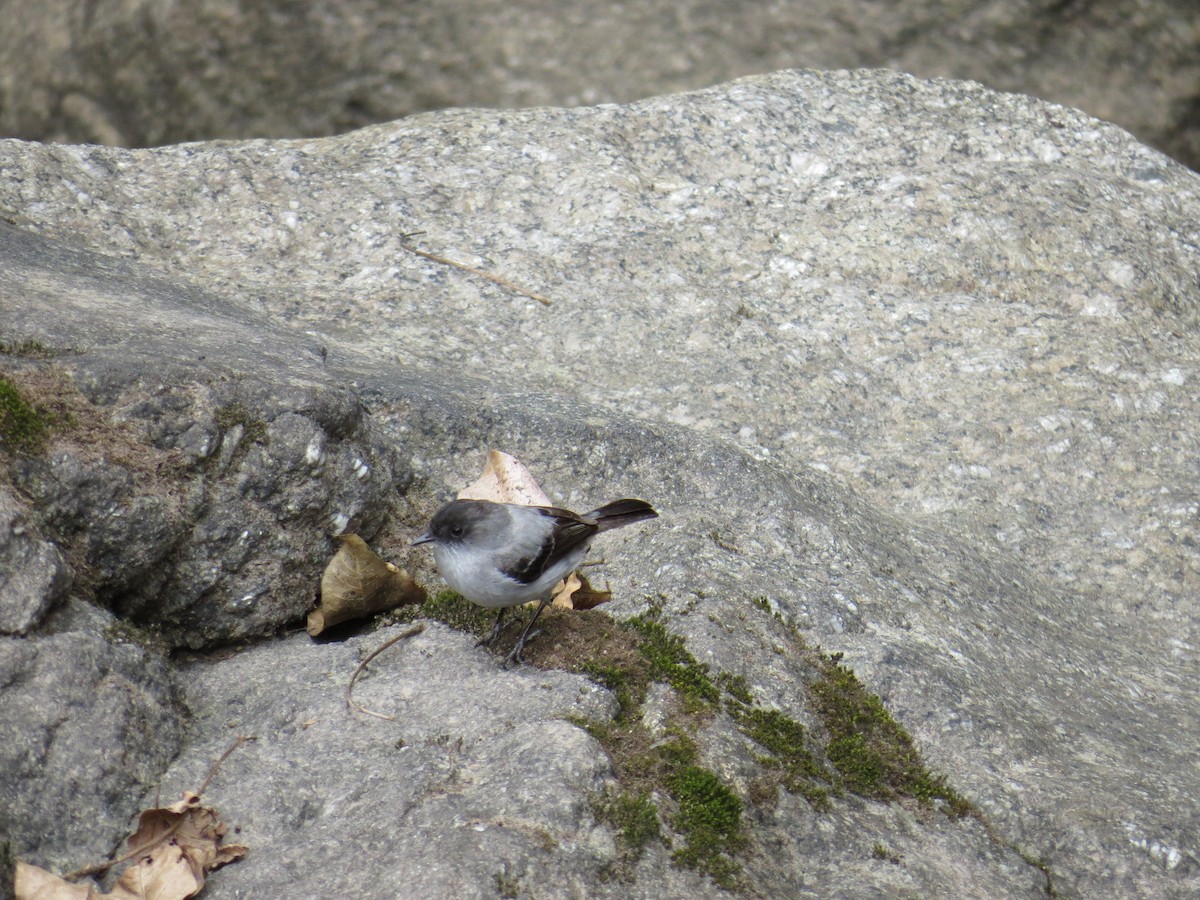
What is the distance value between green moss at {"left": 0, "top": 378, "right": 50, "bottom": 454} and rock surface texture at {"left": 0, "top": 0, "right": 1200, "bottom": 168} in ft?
16.7

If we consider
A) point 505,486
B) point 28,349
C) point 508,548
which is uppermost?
point 28,349

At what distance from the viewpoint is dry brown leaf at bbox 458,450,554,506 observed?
13.6ft

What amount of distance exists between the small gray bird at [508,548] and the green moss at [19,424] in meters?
1.13

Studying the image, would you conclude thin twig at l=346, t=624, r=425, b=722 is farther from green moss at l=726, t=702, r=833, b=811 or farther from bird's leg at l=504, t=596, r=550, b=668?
green moss at l=726, t=702, r=833, b=811

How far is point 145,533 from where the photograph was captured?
3342 millimetres

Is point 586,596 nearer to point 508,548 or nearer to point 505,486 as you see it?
point 508,548

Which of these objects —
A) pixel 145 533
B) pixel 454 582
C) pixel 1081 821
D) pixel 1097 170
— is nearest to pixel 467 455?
pixel 454 582

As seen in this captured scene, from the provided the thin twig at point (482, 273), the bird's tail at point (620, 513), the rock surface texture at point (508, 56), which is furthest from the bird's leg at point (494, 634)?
the rock surface texture at point (508, 56)

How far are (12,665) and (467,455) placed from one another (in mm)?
1775

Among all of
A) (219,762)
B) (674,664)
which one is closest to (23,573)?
(219,762)

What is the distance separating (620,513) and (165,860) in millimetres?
1751

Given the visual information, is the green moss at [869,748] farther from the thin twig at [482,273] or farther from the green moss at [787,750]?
the thin twig at [482,273]

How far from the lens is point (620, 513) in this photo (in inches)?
154

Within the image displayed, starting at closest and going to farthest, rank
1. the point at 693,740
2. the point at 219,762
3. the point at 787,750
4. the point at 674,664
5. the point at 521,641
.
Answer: the point at 219,762 < the point at 693,740 < the point at 787,750 < the point at 674,664 < the point at 521,641
